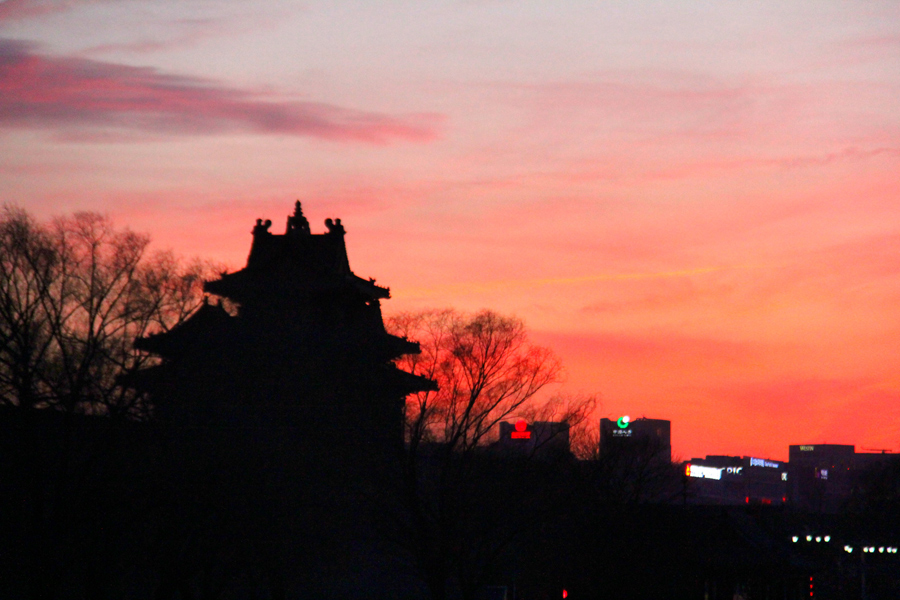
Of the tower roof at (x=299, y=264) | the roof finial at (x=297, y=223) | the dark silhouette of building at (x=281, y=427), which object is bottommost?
the dark silhouette of building at (x=281, y=427)

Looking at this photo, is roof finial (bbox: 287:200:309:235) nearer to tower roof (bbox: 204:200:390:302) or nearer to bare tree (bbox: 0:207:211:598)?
tower roof (bbox: 204:200:390:302)

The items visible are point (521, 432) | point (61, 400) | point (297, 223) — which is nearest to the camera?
point (61, 400)

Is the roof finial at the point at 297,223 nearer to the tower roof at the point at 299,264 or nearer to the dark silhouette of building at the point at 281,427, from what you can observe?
the tower roof at the point at 299,264

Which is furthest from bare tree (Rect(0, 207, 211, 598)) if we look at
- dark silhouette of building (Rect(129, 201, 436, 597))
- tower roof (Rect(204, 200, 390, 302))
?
tower roof (Rect(204, 200, 390, 302))

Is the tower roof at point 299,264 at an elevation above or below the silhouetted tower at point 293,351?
above

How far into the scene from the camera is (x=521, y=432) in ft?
126

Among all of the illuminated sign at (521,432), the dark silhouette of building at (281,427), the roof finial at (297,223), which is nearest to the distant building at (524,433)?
the illuminated sign at (521,432)

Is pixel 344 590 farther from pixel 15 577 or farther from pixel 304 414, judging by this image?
pixel 15 577

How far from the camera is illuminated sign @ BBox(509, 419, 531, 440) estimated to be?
38062 millimetres

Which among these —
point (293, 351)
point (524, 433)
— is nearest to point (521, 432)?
point (524, 433)

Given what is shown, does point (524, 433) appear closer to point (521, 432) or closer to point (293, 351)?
point (521, 432)

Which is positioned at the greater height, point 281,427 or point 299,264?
point 299,264

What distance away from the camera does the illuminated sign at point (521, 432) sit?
125 ft

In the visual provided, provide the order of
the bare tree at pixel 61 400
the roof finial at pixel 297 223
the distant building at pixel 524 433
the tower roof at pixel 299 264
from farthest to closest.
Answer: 1. the roof finial at pixel 297 223
2. the distant building at pixel 524 433
3. the tower roof at pixel 299 264
4. the bare tree at pixel 61 400
